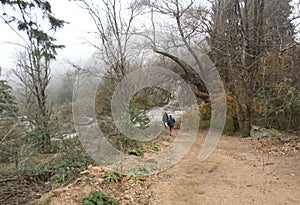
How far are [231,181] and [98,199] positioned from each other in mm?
2175

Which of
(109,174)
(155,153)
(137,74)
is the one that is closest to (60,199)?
(109,174)

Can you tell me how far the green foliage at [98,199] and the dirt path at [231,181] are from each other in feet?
2.05

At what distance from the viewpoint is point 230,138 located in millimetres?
8523

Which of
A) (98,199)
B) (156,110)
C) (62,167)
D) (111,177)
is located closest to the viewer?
(98,199)

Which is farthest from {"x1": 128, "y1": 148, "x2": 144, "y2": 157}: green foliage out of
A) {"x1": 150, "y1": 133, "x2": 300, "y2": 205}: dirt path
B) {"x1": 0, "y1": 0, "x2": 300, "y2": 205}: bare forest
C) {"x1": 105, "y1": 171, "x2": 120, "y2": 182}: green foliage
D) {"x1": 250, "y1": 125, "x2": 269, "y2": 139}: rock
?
{"x1": 250, "y1": 125, "x2": 269, "y2": 139}: rock

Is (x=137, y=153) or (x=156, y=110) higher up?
(x=156, y=110)

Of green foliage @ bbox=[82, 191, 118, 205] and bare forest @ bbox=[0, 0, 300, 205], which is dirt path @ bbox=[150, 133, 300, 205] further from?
green foliage @ bbox=[82, 191, 118, 205]

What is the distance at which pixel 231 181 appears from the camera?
4.18 metres

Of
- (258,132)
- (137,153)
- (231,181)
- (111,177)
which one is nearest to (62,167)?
(137,153)

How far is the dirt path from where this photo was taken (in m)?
3.56

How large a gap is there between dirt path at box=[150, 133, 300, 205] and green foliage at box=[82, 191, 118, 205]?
0.62m

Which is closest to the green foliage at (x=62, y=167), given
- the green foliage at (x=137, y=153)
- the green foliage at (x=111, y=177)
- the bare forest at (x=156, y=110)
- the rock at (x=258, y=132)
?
the bare forest at (x=156, y=110)

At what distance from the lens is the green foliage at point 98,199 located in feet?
10.9

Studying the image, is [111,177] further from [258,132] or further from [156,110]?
[258,132]
